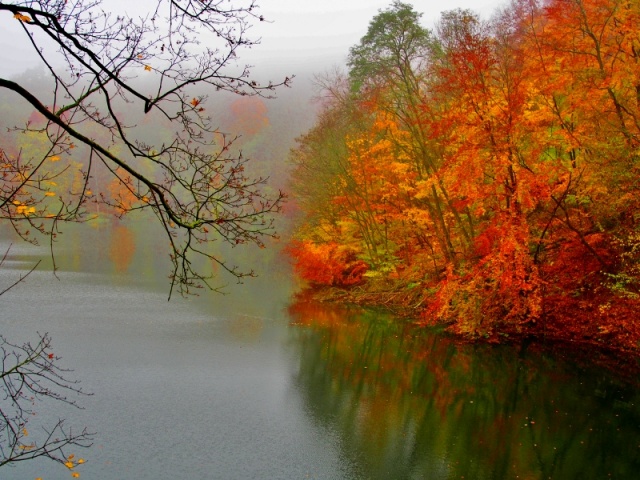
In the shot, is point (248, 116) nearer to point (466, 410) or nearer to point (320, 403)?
point (320, 403)

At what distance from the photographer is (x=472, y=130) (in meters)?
14.3

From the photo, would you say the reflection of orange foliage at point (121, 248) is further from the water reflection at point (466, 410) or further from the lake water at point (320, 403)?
the water reflection at point (466, 410)

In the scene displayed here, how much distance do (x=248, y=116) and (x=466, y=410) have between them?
8077cm

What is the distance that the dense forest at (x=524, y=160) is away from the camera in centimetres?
1288

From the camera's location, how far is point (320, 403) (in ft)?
38.0

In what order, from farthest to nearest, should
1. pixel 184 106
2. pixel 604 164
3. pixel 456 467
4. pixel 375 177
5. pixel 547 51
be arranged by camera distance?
pixel 375 177, pixel 547 51, pixel 604 164, pixel 456 467, pixel 184 106

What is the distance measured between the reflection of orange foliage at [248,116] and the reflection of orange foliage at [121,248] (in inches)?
1399

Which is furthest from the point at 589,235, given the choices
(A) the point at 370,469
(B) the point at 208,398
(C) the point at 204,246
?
(C) the point at 204,246

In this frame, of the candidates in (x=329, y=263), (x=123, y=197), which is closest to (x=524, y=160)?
(x=123, y=197)

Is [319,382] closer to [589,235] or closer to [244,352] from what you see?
[244,352]

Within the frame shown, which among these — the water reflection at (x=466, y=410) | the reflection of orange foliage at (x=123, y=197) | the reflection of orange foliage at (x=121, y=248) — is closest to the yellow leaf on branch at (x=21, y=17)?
the reflection of orange foliage at (x=123, y=197)

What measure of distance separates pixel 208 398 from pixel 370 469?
14.1ft

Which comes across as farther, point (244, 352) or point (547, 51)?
point (244, 352)

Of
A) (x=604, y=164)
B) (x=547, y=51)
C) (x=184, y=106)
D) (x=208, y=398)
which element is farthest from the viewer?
(x=547, y=51)
